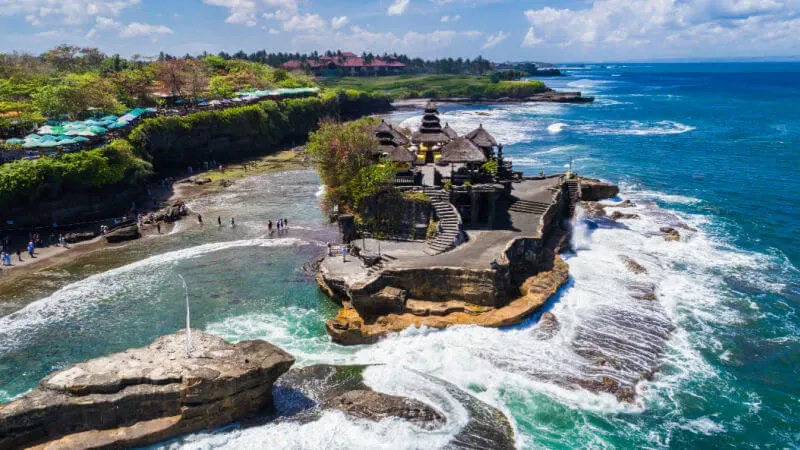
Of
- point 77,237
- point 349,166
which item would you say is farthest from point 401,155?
point 77,237

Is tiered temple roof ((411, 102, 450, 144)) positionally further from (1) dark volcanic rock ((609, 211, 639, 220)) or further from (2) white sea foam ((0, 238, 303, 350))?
(1) dark volcanic rock ((609, 211, 639, 220))

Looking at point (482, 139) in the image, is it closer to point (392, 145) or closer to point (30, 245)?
point (392, 145)

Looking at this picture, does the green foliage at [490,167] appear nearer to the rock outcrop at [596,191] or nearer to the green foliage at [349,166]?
the green foliage at [349,166]

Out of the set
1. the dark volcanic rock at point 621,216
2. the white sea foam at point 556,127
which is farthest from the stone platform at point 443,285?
the white sea foam at point 556,127

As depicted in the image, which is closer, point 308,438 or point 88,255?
point 308,438

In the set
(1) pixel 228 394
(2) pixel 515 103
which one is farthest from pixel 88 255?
(2) pixel 515 103

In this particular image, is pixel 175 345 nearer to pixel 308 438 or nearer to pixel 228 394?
pixel 228 394
